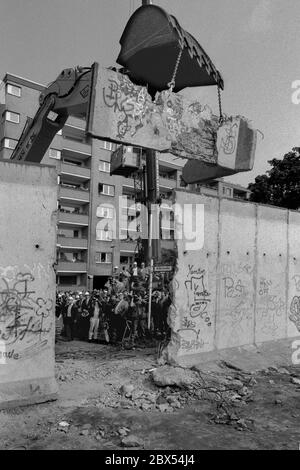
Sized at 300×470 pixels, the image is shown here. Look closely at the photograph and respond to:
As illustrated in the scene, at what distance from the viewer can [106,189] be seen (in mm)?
46000

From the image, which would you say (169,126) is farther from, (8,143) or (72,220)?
(72,220)

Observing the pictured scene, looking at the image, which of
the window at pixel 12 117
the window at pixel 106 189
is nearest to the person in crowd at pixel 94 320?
the window at pixel 12 117

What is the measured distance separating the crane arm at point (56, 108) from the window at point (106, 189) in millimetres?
34436

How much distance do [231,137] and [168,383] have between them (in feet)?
19.2

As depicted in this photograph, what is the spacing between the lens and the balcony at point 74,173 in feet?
Answer: 140

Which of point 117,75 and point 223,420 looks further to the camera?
point 117,75

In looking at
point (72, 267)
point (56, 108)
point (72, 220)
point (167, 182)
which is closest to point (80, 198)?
point (72, 220)

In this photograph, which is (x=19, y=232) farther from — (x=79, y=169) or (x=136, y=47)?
(x=79, y=169)

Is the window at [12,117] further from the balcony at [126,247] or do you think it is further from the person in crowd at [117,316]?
the person in crowd at [117,316]

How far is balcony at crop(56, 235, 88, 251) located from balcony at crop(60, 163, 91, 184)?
285 inches

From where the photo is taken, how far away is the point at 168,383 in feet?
22.0

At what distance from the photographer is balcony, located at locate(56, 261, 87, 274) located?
1578 inches

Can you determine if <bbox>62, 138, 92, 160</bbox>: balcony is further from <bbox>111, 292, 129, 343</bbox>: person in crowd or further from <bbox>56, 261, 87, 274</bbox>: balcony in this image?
<bbox>111, 292, 129, 343</bbox>: person in crowd

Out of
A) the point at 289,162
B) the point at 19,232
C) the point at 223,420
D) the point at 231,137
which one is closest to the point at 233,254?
the point at 231,137
